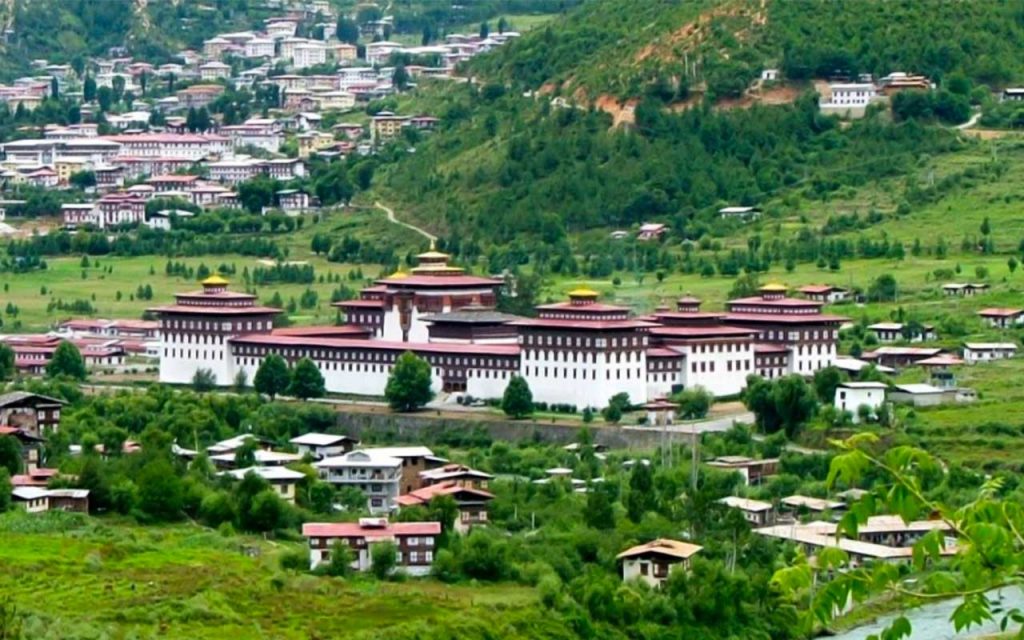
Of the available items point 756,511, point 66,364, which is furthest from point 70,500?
point 66,364

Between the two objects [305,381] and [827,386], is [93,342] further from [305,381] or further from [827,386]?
[827,386]

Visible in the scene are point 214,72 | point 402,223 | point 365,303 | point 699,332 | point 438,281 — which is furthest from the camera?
point 214,72

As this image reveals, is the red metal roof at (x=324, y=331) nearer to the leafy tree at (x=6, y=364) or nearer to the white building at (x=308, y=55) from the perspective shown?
the leafy tree at (x=6, y=364)

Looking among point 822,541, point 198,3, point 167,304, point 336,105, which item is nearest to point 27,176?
point 336,105

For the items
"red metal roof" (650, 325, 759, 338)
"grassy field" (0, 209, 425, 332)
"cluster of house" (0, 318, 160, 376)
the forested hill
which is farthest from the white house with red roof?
the forested hill

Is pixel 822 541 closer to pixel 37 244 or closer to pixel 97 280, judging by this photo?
pixel 97 280
